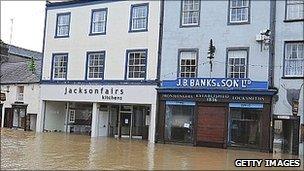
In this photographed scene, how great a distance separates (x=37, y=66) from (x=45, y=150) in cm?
2029

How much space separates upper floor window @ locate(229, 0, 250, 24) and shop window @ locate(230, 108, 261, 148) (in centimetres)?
502

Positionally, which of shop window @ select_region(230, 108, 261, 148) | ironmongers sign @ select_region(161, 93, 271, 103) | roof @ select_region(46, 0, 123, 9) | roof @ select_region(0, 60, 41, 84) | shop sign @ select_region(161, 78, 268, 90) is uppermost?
roof @ select_region(46, 0, 123, 9)

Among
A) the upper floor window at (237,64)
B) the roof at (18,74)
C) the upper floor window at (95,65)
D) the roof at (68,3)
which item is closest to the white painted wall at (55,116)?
the roof at (18,74)

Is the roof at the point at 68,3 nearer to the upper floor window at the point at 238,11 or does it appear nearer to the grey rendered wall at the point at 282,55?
the upper floor window at the point at 238,11

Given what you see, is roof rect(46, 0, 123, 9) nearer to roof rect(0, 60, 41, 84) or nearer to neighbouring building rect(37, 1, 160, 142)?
neighbouring building rect(37, 1, 160, 142)

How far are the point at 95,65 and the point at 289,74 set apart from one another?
12.7 m

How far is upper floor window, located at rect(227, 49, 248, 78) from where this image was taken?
951 inches

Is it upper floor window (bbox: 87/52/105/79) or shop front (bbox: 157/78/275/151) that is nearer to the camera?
shop front (bbox: 157/78/275/151)

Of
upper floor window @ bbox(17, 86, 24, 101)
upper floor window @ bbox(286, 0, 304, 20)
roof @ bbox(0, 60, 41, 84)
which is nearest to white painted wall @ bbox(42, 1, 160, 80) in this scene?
roof @ bbox(0, 60, 41, 84)

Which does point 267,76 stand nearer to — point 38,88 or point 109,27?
point 109,27

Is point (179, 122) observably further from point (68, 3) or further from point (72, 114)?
point (68, 3)

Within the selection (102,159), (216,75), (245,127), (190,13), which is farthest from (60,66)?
(102,159)

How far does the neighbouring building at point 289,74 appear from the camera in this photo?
22.6 meters

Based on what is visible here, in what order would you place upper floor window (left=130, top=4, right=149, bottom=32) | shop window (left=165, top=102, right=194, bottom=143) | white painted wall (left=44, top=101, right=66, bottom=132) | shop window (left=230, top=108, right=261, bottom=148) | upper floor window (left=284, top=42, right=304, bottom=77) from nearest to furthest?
upper floor window (left=284, top=42, right=304, bottom=77) < shop window (left=230, top=108, right=261, bottom=148) < shop window (left=165, top=102, right=194, bottom=143) < upper floor window (left=130, top=4, right=149, bottom=32) < white painted wall (left=44, top=101, right=66, bottom=132)
